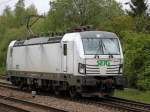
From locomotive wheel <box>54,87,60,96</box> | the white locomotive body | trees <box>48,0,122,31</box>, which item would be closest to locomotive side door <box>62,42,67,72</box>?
the white locomotive body

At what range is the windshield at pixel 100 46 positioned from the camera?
69.5 feet

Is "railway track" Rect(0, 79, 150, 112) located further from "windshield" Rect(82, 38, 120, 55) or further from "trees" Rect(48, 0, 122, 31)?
"trees" Rect(48, 0, 122, 31)

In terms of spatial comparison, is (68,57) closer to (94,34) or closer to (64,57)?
(64,57)

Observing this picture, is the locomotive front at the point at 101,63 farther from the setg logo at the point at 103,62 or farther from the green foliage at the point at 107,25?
the green foliage at the point at 107,25

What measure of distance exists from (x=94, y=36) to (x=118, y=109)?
469 cm

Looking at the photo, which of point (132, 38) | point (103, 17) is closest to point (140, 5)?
point (103, 17)

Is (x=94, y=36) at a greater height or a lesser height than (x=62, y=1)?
lesser

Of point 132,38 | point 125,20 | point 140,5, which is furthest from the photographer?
point 140,5

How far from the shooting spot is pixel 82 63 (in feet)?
67.9

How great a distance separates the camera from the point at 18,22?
8312 cm

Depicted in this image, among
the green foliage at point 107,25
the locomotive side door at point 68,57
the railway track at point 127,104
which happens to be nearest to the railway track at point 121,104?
the railway track at point 127,104

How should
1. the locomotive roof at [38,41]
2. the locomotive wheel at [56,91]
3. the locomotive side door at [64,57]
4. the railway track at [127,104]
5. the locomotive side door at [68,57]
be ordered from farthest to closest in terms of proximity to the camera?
the locomotive wheel at [56,91] → the locomotive roof at [38,41] → the locomotive side door at [64,57] → the locomotive side door at [68,57] → the railway track at [127,104]

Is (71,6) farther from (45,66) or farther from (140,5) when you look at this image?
(45,66)

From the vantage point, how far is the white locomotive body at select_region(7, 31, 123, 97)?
20.8 m
